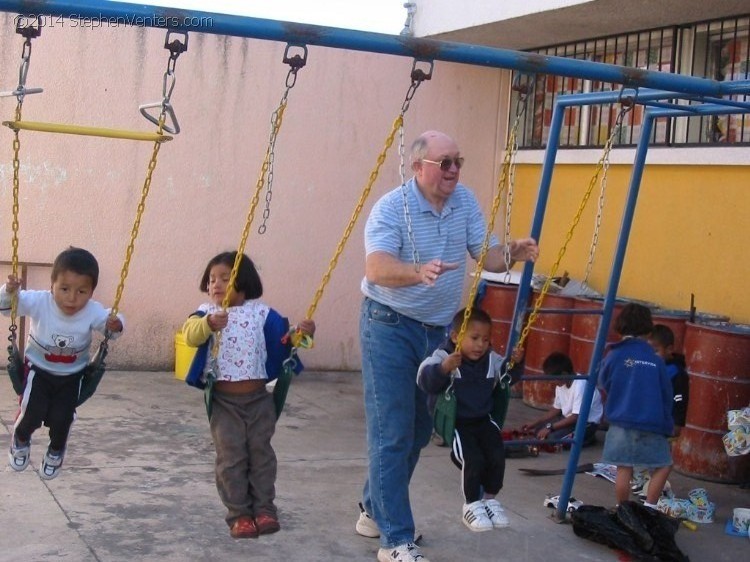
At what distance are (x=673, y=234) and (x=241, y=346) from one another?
453 centimetres

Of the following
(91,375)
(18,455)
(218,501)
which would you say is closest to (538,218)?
(218,501)

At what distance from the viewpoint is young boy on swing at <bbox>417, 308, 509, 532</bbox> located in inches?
196

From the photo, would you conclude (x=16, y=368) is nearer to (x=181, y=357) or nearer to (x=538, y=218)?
(x=538, y=218)

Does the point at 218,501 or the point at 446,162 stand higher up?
the point at 446,162

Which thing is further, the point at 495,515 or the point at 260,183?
the point at 495,515

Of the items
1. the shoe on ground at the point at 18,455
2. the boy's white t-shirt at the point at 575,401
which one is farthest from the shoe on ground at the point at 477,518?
the boy's white t-shirt at the point at 575,401

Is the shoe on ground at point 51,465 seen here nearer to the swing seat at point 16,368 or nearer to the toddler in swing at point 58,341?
the toddler in swing at point 58,341

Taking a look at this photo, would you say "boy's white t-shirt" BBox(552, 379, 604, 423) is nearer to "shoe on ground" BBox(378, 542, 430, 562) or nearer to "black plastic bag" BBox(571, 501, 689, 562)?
"black plastic bag" BBox(571, 501, 689, 562)

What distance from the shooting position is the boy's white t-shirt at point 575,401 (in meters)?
7.58

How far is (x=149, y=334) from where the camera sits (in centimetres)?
949

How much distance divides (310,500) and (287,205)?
4242mm

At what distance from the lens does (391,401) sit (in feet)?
15.8

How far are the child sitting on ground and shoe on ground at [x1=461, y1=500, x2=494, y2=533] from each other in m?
2.51

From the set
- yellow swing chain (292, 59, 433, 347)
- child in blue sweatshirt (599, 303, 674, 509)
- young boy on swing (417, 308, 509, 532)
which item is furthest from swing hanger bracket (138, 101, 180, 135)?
child in blue sweatshirt (599, 303, 674, 509)
